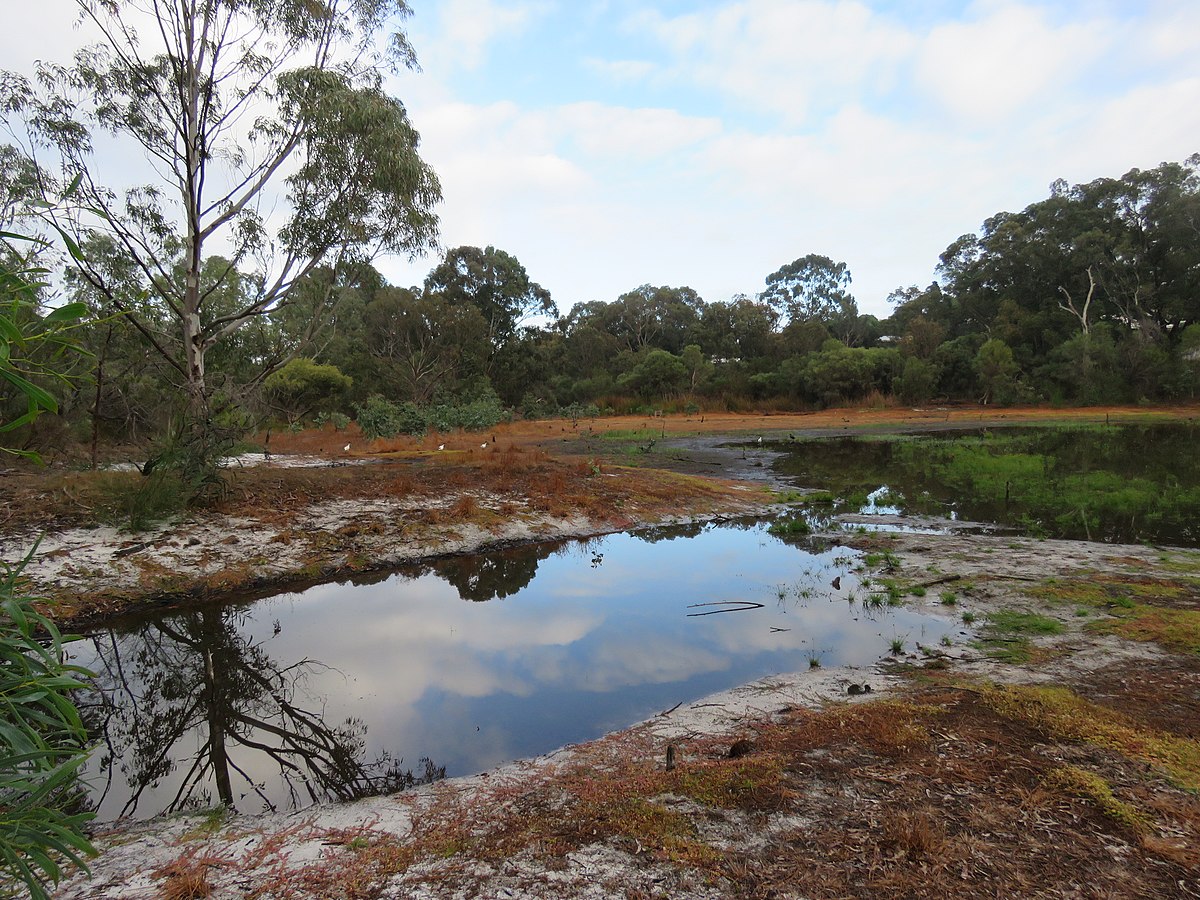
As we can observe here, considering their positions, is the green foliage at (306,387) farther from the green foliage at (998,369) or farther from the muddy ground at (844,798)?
the green foliage at (998,369)

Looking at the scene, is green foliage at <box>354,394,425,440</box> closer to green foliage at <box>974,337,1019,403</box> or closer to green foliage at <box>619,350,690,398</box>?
green foliage at <box>619,350,690,398</box>

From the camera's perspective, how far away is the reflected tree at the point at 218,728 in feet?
14.5

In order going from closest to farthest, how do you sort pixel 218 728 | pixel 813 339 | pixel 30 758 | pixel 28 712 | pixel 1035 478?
pixel 30 758 → pixel 28 712 → pixel 218 728 → pixel 1035 478 → pixel 813 339

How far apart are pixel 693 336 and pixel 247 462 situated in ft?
138

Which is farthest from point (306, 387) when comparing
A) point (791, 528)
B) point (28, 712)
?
point (28, 712)

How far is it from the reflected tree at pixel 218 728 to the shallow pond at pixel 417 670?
17 millimetres

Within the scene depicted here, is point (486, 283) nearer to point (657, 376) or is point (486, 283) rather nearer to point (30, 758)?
point (657, 376)

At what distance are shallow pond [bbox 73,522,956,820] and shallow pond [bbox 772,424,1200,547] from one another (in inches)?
211

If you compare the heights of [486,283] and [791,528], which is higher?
[486,283]

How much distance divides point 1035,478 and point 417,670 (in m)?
16.5

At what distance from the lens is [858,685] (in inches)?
217

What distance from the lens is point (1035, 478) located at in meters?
16.2

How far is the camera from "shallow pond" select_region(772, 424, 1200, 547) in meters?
11.9

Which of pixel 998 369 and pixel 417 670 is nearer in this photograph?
pixel 417 670
